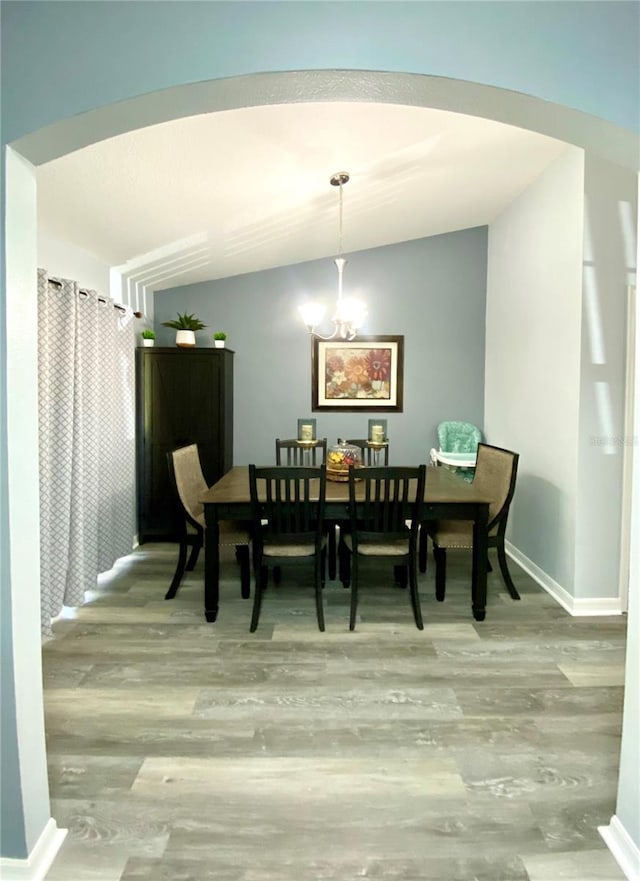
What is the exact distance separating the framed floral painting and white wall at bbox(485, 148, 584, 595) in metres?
0.96

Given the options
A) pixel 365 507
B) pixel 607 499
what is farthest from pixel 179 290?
pixel 607 499

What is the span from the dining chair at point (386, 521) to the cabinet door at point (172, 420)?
1.82 metres

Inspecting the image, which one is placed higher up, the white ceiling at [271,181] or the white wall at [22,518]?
the white ceiling at [271,181]

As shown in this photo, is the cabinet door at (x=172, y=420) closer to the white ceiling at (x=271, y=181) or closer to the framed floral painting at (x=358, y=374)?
the white ceiling at (x=271, y=181)

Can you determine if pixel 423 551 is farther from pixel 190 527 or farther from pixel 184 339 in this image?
pixel 184 339

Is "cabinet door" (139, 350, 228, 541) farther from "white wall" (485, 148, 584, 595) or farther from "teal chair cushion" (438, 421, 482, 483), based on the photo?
"white wall" (485, 148, 584, 595)

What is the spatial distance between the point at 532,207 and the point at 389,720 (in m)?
3.66

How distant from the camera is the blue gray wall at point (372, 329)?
15.8 ft

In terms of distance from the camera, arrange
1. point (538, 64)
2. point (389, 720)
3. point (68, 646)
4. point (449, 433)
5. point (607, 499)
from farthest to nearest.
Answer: point (449, 433)
point (607, 499)
point (68, 646)
point (389, 720)
point (538, 64)

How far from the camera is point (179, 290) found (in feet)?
15.9

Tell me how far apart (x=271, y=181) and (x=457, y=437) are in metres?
2.91

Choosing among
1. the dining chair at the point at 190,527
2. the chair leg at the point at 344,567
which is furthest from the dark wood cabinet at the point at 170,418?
the chair leg at the point at 344,567

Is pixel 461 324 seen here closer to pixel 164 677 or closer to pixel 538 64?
pixel 538 64

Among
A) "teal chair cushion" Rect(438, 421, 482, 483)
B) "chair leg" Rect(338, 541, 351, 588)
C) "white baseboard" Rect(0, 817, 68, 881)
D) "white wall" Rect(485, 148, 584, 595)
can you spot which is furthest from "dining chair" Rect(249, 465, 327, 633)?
"teal chair cushion" Rect(438, 421, 482, 483)
